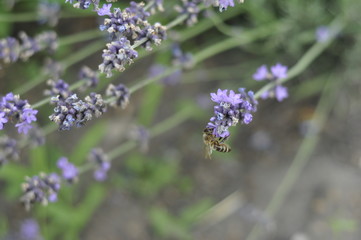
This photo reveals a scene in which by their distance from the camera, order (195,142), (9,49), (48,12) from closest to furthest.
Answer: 1. (9,49)
2. (48,12)
3. (195,142)

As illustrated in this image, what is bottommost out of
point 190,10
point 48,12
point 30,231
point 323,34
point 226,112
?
point 226,112

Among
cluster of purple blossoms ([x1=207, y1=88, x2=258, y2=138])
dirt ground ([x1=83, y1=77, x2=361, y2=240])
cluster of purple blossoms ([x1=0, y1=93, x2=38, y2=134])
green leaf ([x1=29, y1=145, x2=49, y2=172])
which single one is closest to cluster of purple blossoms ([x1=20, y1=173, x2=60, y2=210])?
cluster of purple blossoms ([x1=0, y1=93, x2=38, y2=134])

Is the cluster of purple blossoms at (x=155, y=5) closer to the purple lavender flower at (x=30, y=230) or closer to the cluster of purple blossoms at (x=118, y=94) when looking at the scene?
the cluster of purple blossoms at (x=118, y=94)

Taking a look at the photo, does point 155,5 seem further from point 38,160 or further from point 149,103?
point 38,160

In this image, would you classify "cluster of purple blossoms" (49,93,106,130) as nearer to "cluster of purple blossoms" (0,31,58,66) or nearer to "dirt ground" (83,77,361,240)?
"cluster of purple blossoms" (0,31,58,66)

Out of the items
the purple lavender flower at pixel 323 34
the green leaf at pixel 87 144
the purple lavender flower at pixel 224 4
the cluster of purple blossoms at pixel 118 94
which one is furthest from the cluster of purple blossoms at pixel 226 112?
the green leaf at pixel 87 144

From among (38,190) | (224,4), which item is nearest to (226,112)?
(224,4)

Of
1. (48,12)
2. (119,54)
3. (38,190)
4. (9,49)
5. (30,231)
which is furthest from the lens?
(30,231)

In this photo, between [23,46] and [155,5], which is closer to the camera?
[155,5]
